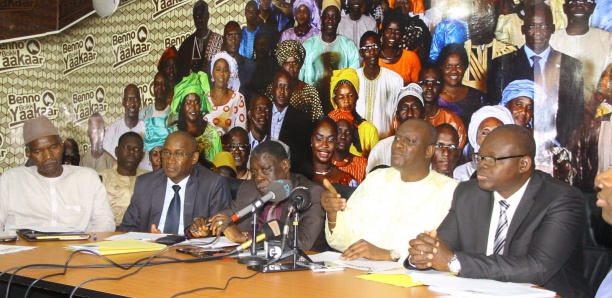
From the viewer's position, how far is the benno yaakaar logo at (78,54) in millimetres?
7516

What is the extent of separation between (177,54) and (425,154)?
11.3ft

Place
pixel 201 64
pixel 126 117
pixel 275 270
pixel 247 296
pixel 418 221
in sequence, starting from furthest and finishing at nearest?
pixel 126 117
pixel 201 64
pixel 418 221
pixel 275 270
pixel 247 296

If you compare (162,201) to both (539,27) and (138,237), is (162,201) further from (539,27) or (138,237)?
(539,27)

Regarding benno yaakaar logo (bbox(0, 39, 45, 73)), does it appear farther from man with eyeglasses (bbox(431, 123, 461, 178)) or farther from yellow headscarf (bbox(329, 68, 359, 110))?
man with eyeglasses (bbox(431, 123, 461, 178))

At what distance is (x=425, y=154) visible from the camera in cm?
397

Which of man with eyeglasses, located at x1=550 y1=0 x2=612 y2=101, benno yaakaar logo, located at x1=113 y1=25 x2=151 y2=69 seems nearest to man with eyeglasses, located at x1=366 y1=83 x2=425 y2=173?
man with eyeglasses, located at x1=550 y1=0 x2=612 y2=101

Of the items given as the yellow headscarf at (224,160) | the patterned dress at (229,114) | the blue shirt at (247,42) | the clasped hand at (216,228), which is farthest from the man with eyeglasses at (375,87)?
the clasped hand at (216,228)

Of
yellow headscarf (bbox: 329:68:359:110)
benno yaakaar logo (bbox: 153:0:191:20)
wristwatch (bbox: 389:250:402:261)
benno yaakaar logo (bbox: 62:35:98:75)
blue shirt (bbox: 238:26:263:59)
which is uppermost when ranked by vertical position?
benno yaakaar logo (bbox: 153:0:191:20)

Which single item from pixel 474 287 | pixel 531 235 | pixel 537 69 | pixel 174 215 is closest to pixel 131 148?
pixel 174 215

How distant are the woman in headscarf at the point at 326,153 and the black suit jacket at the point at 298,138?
0.06m

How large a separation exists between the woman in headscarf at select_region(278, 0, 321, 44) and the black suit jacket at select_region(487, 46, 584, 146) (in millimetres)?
1682

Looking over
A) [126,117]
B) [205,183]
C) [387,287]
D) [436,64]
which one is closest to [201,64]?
[126,117]

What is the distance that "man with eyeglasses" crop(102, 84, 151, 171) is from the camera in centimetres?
700

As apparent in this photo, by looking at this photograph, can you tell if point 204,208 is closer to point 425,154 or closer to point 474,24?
point 425,154
